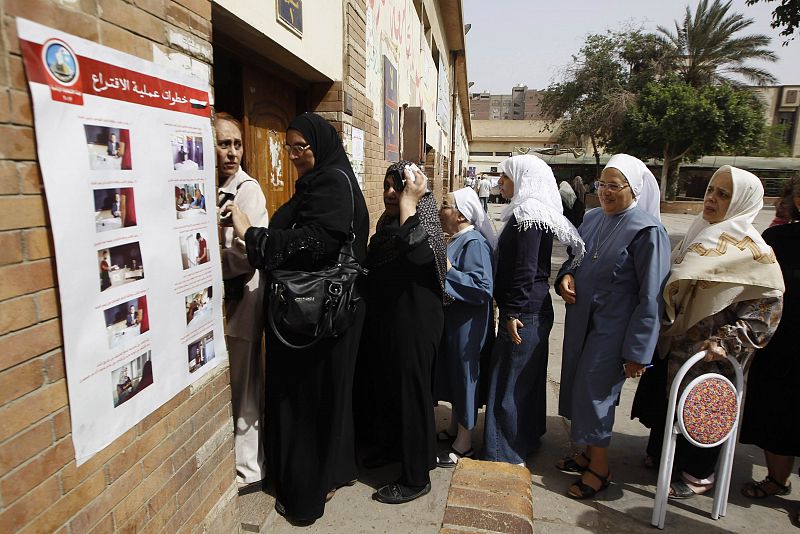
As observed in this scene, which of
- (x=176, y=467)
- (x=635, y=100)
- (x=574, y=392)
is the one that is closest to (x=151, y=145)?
(x=176, y=467)

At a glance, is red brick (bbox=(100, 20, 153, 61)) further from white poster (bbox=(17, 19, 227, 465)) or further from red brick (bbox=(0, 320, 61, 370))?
red brick (bbox=(0, 320, 61, 370))

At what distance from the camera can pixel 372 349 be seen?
113 inches

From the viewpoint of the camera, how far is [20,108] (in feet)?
3.85

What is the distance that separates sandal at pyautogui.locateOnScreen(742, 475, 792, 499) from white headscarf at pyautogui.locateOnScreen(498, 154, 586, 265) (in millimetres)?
1660

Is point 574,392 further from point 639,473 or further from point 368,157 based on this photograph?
point 368,157

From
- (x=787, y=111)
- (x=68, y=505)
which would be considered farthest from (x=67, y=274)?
(x=787, y=111)

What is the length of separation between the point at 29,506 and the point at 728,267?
2.90 metres

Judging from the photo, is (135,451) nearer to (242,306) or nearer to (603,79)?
(242,306)

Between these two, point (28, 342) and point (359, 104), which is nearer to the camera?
point (28, 342)

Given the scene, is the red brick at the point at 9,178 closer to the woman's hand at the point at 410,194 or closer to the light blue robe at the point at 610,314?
the woman's hand at the point at 410,194

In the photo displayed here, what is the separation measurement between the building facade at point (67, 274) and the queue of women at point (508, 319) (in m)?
0.55

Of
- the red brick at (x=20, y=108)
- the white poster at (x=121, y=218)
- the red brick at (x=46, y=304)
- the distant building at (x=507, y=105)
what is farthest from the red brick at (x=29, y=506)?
the distant building at (x=507, y=105)

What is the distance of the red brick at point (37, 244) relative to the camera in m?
1.21

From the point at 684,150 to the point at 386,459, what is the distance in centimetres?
2468
